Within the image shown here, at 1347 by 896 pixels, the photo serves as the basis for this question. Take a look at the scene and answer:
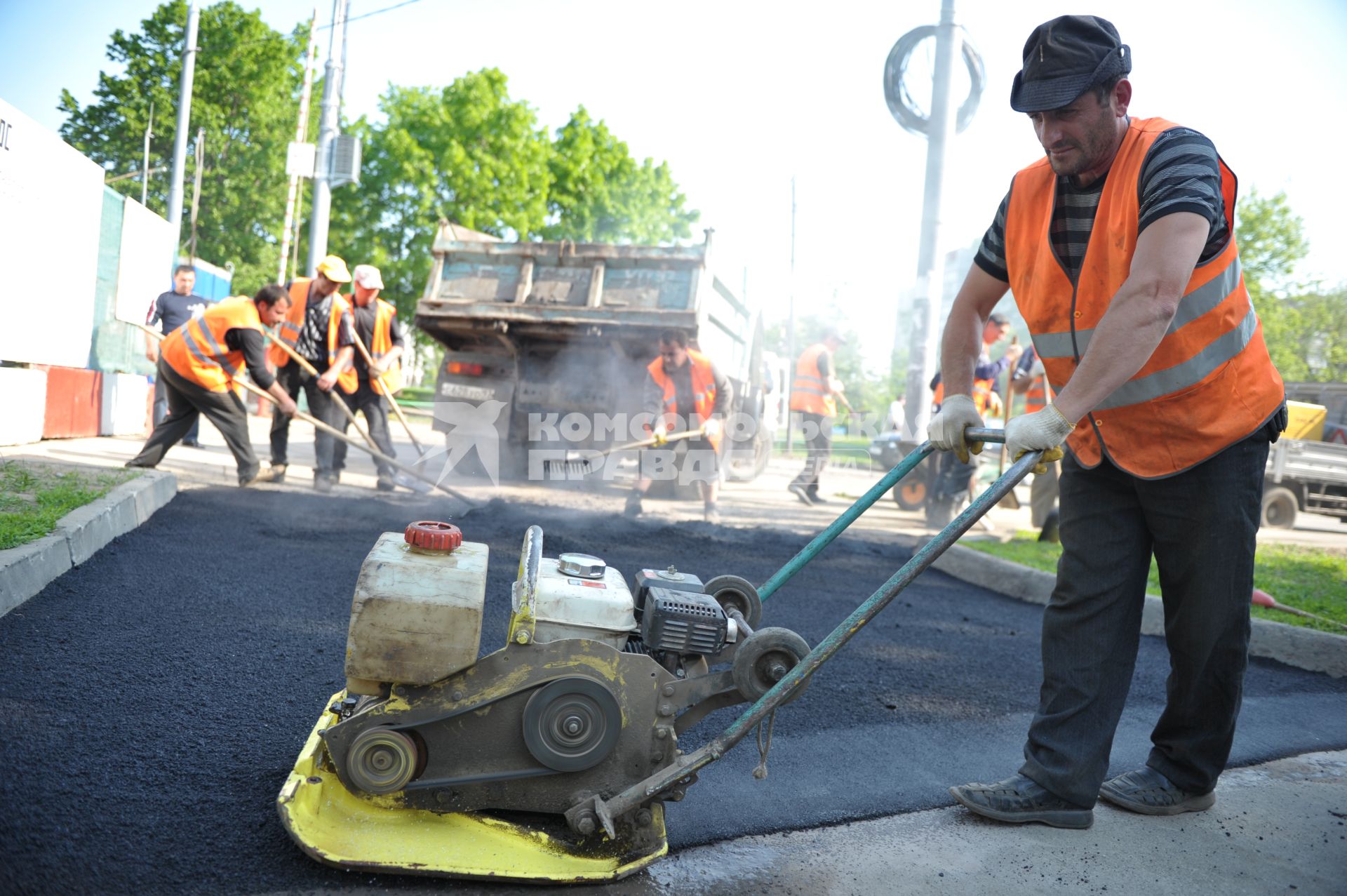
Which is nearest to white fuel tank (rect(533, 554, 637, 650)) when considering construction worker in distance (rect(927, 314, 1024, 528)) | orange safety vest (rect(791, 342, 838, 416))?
construction worker in distance (rect(927, 314, 1024, 528))

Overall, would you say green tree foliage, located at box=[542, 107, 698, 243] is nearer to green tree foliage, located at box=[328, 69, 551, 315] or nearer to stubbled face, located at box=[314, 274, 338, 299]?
green tree foliage, located at box=[328, 69, 551, 315]

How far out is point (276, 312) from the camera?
661cm

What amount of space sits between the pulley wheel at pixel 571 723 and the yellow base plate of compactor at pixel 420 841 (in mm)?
167

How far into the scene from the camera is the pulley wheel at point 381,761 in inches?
70.8

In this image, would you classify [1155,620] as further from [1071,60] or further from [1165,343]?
[1071,60]

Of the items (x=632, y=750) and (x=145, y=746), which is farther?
(x=145, y=746)

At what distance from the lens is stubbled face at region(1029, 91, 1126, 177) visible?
2.11 meters

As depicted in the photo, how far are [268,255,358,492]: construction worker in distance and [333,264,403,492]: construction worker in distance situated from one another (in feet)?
0.38

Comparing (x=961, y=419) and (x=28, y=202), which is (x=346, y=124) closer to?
(x=28, y=202)

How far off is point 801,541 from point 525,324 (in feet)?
11.2

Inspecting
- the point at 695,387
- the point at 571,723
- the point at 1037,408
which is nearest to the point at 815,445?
the point at 695,387

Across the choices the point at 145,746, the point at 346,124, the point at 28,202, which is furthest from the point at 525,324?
the point at 346,124

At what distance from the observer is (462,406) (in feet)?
28.6

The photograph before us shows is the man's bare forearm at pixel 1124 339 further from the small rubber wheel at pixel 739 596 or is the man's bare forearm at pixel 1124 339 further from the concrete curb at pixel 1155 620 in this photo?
the concrete curb at pixel 1155 620
